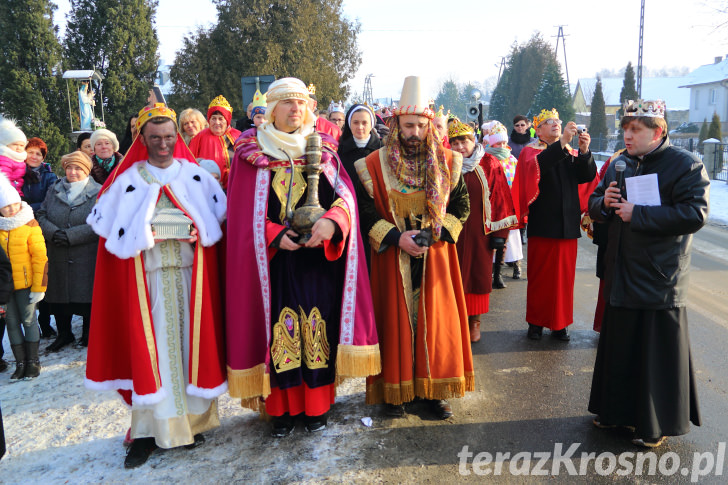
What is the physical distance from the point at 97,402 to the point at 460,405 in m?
2.89

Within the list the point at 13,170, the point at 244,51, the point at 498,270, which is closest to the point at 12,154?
the point at 13,170

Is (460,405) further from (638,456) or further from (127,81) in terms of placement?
(127,81)

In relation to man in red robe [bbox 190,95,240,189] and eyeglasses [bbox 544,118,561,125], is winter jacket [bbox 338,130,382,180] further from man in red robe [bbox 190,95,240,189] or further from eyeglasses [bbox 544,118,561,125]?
eyeglasses [bbox 544,118,561,125]

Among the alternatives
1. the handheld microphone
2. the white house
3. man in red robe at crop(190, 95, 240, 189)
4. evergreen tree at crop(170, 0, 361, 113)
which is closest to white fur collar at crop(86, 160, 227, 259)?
the handheld microphone

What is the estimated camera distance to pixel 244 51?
24.3 metres

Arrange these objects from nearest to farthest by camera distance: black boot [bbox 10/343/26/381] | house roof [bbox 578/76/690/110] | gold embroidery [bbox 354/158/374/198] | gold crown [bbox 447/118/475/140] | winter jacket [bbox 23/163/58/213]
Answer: gold embroidery [bbox 354/158/374/198] < black boot [bbox 10/343/26/381] < gold crown [bbox 447/118/475/140] < winter jacket [bbox 23/163/58/213] < house roof [bbox 578/76/690/110]

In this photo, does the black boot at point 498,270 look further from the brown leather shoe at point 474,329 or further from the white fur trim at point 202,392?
the white fur trim at point 202,392

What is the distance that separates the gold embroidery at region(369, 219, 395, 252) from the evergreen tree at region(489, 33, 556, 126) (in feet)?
127

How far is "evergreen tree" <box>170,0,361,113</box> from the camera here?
24156 mm

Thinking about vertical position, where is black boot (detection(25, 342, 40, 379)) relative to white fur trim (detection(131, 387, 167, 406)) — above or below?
below

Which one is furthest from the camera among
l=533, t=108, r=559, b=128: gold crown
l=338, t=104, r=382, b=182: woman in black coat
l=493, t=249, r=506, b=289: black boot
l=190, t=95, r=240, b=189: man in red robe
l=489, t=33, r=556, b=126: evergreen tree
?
l=489, t=33, r=556, b=126: evergreen tree

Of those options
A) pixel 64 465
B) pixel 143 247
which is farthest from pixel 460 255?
pixel 64 465

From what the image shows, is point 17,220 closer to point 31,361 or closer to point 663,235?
point 31,361

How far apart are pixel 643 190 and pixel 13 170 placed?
5412mm
